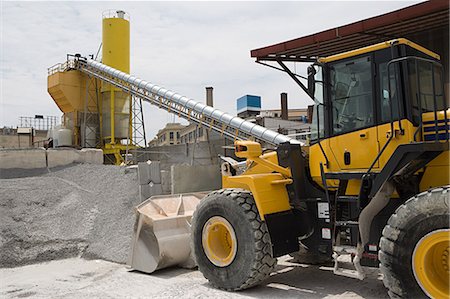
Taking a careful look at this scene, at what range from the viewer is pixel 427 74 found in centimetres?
525

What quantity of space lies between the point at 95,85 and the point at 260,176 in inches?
933

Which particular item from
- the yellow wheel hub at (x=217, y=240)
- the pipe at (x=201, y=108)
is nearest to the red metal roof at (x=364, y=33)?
the pipe at (x=201, y=108)

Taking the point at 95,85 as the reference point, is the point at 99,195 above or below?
below

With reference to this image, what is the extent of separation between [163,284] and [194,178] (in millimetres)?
6247

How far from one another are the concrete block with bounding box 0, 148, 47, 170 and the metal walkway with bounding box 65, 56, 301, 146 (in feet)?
21.9

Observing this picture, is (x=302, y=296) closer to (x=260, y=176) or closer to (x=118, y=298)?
(x=260, y=176)

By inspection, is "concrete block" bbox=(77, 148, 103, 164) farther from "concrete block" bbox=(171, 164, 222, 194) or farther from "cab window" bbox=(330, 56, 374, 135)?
"cab window" bbox=(330, 56, 374, 135)

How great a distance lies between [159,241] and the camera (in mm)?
7184

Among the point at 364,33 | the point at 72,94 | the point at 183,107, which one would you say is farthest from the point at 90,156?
the point at 72,94

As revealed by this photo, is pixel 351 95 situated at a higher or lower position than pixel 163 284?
higher

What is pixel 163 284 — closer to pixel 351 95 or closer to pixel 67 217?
pixel 351 95

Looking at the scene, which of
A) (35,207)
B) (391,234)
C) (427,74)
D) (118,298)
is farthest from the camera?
(35,207)

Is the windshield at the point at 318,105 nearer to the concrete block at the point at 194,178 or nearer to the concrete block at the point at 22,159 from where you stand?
the concrete block at the point at 194,178

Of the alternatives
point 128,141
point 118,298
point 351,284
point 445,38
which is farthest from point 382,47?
point 128,141
